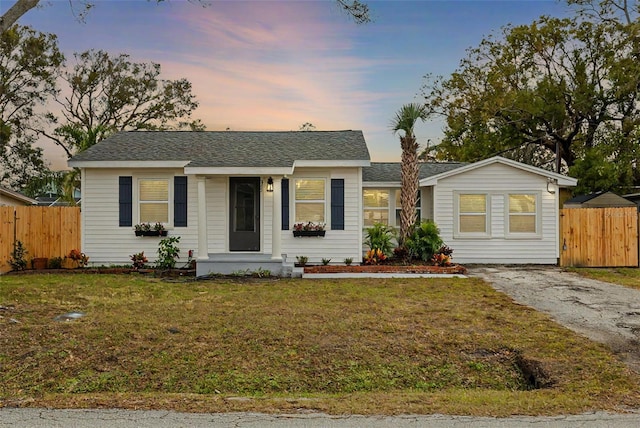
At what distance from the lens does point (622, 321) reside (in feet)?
24.2

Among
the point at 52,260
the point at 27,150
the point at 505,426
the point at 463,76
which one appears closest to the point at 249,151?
the point at 52,260

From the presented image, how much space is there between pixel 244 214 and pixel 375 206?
13.8 ft

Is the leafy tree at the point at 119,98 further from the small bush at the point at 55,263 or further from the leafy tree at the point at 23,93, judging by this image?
the small bush at the point at 55,263

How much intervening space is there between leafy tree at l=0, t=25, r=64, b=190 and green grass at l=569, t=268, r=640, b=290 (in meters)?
27.9

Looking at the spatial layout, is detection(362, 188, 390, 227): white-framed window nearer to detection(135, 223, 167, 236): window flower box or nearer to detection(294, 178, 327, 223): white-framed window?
detection(294, 178, 327, 223): white-framed window

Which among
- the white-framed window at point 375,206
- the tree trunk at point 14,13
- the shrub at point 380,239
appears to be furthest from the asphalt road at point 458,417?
the white-framed window at point 375,206

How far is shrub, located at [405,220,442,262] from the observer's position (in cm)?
1342

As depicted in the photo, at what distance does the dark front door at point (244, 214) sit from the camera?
13734 millimetres

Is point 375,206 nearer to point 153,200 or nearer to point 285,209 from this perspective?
point 285,209

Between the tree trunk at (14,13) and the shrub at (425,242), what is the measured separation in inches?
395

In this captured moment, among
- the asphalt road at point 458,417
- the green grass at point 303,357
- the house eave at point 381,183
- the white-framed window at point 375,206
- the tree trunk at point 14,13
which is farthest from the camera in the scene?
the white-framed window at point 375,206

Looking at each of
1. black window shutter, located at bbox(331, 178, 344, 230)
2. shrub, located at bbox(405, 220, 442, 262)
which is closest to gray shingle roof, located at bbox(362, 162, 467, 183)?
black window shutter, located at bbox(331, 178, 344, 230)

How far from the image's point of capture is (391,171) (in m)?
16.2

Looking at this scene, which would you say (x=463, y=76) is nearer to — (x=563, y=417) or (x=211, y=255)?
(x=211, y=255)
